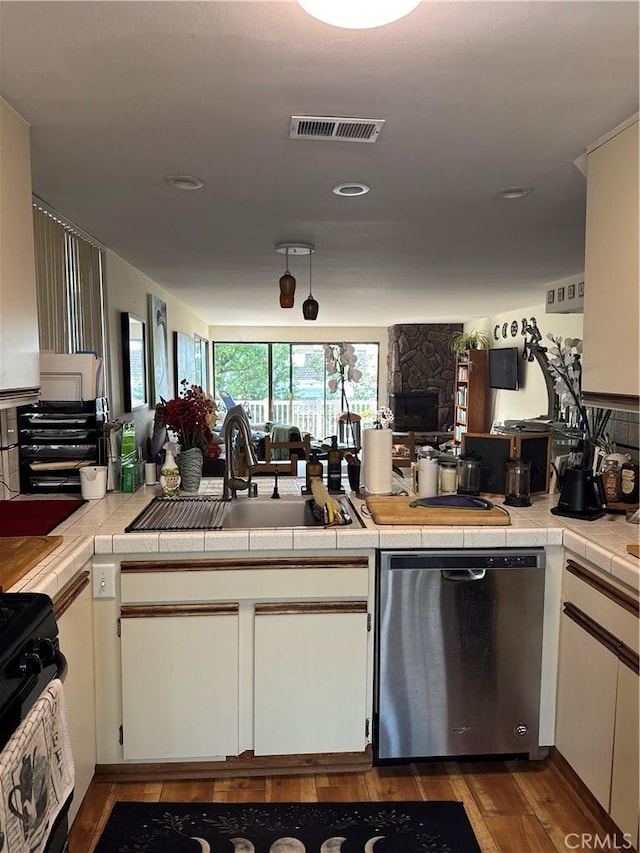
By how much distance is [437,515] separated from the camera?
6.89 ft

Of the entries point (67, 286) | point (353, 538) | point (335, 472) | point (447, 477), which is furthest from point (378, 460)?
point (67, 286)

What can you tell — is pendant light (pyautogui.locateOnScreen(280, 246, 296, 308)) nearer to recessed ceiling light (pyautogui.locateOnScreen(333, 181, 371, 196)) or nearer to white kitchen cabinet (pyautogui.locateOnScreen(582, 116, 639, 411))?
recessed ceiling light (pyautogui.locateOnScreen(333, 181, 371, 196))

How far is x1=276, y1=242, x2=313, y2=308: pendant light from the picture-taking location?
11.1 ft

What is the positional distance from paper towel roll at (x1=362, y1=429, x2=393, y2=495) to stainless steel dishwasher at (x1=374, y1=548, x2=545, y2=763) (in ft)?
1.71

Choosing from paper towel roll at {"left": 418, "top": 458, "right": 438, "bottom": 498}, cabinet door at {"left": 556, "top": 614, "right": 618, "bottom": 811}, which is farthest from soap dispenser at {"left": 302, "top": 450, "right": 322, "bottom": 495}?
cabinet door at {"left": 556, "top": 614, "right": 618, "bottom": 811}

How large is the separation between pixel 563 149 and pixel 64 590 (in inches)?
86.2

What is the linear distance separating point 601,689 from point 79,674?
1.61 m

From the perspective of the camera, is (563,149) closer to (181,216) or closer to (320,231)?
(320,231)

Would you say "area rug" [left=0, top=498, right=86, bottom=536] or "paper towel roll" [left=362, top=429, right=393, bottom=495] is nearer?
"area rug" [left=0, top=498, right=86, bottom=536]

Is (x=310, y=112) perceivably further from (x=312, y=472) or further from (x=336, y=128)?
(x=312, y=472)

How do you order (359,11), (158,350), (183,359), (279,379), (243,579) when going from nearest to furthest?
(359,11) < (243,579) < (158,350) < (183,359) < (279,379)

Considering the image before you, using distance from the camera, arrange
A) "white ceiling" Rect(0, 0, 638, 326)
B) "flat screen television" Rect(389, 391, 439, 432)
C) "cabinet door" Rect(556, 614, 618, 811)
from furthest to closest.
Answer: "flat screen television" Rect(389, 391, 439, 432)
"cabinet door" Rect(556, 614, 618, 811)
"white ceiling" Rect(0, 0, 638, 326)

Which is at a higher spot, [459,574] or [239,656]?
[459,574]

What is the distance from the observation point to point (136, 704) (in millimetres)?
2000
